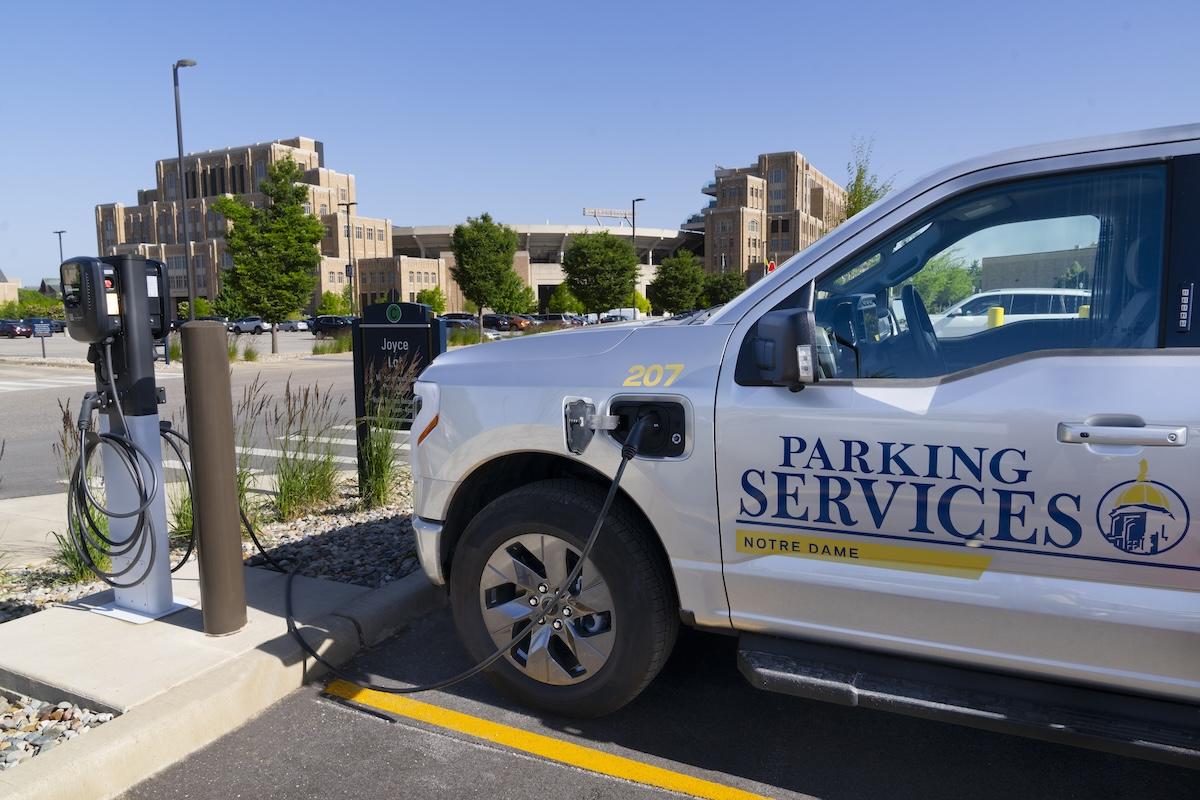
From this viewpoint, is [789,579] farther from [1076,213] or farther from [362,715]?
[362,715]

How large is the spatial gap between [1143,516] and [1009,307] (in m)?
0.82

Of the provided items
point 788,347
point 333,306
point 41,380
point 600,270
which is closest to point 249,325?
point 333,306

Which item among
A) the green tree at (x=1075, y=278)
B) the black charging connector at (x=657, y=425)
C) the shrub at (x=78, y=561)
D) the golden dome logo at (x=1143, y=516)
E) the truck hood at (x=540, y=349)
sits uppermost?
the green tree at (x=1075, y=278)

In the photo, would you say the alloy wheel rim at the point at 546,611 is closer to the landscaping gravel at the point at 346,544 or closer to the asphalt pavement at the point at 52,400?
the landscaping gravel at the point at 346,544

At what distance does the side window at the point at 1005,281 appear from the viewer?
253cm

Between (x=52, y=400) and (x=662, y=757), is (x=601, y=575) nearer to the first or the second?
(x=662, y=757)

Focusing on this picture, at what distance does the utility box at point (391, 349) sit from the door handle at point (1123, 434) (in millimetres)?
4918

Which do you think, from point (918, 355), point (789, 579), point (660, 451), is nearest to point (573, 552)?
point (660, 451)

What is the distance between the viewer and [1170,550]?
2334 mm

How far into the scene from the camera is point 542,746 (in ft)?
10.5

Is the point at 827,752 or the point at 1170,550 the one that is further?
the point at 827,752

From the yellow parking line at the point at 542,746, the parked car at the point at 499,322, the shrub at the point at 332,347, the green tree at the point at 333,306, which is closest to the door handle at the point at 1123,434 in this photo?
the yellow parking line at the point at 542,746

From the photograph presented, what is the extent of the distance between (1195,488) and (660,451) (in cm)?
153

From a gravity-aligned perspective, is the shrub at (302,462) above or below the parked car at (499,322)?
below
